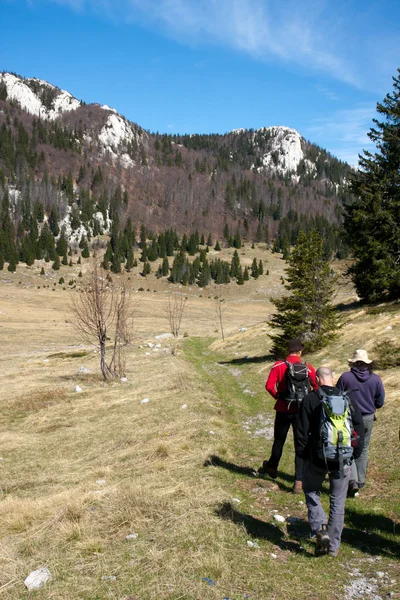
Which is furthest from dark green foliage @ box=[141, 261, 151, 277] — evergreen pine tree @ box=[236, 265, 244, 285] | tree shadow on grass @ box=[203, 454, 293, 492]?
tree shadow on grass @ box=[203, 454, 293, 492]

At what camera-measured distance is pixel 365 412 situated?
288 inches

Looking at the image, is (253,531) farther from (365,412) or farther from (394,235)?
(394,235)

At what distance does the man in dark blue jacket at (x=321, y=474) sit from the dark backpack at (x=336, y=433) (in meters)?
0.07

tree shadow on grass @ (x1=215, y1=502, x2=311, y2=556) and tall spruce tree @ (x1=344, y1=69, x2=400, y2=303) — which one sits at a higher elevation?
tall spruce tree @ (x1=344, y1=69, x2=400, y2=303)

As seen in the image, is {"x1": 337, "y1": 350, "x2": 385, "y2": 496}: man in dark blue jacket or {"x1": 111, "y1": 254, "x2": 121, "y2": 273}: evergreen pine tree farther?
{"x1": 111, "y1": 254, "x2": 121, "y2": 273}: evergreen pine tree

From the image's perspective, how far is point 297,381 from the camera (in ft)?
23.9

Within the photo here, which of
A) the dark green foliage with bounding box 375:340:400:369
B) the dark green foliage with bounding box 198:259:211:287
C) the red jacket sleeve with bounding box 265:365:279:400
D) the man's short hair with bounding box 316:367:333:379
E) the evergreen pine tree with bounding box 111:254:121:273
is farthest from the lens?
the evergreen pine tree with bounding box 111:254:121:273

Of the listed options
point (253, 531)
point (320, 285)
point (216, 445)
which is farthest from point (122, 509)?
point (320, 285)

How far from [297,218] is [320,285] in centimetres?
17473

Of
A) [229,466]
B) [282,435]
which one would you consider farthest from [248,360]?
[282,435]

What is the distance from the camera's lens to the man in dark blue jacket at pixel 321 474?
203 inches

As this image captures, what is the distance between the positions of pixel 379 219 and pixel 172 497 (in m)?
25.7

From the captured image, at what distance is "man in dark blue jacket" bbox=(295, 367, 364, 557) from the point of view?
16.9 ft

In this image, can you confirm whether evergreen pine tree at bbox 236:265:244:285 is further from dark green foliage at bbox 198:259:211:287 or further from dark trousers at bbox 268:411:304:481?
dark trousers at bbox 268:411:304:481
